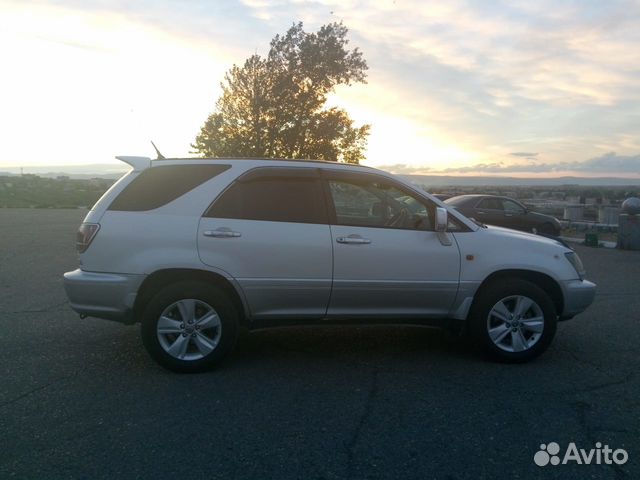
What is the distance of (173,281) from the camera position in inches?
196

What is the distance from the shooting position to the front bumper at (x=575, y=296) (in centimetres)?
548

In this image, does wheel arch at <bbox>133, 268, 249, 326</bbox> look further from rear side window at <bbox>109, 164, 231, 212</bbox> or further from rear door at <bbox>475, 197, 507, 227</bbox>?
rear door at <bbox>475, 197, 507, 227</bbox>

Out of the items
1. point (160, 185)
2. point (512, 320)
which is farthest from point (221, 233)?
point (512, 320)

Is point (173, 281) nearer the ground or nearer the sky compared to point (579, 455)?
nearer the sky

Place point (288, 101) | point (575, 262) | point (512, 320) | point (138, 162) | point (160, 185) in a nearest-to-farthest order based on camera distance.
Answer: point (160, 185)
point (138, 162)
point (512, 320)
point (575, 262)
point (288, 101)

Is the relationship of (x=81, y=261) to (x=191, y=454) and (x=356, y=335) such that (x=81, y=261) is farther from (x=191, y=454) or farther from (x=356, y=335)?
(x=356, y=335)

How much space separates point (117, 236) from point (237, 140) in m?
31.6

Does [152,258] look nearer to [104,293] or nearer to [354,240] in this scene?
[104,293]

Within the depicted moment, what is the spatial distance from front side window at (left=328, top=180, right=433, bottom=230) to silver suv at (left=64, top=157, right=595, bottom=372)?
0.01m

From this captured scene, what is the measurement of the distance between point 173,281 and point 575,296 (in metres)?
3.80

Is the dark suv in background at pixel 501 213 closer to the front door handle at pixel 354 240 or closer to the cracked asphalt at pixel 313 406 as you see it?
the cracked asphalt at pixel 313 406

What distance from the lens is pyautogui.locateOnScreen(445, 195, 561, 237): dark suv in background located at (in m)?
18.6

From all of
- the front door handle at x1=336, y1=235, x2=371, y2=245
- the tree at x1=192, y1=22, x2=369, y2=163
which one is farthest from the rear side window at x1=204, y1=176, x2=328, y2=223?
the tree at x1=192, y1=22, x2=369, y2=163

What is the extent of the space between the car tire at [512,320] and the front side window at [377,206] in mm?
891
